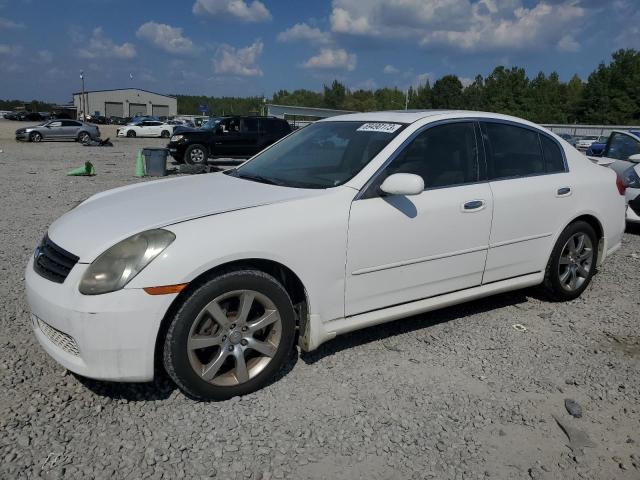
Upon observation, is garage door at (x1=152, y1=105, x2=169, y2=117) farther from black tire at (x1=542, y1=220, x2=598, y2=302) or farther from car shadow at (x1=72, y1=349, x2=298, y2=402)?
car shadow at (x1=72, y1=349, x2=298, y2=402)

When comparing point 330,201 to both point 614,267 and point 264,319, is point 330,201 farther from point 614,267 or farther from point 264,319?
point 614,267

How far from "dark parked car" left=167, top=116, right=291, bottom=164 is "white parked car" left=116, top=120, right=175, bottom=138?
1066 inches

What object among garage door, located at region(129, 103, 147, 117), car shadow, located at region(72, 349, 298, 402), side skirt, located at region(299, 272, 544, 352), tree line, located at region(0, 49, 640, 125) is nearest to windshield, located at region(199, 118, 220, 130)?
side skirt, located at region(299, 272, 544, 352)

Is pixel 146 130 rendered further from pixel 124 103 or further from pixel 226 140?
pixel 124 103

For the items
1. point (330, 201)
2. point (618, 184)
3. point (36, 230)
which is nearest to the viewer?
point (330, 201)

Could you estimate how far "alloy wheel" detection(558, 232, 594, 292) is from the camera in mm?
4512

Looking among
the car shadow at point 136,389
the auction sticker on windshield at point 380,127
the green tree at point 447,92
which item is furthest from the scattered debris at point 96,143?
the green tree at point 447,92

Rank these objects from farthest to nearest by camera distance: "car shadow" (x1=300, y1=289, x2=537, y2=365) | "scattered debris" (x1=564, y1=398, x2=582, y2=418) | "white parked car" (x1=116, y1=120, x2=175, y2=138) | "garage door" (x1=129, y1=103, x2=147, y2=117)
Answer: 1. "garage door" (x1=129, y1=103, x2=147, y2=117)
2. "white parked car" (x1=116, y1=120, x2=175, y2=138)
3. "car shadow" (x1=300, y1=289, x2=537, y2=365)
4. "scattered debris" (x1=564, y1=398, x2=582, y2=418)

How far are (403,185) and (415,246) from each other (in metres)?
0.46

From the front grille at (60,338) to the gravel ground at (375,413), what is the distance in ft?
1.19

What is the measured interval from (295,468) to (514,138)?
308 centimetres

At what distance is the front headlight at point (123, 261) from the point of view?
2.58m

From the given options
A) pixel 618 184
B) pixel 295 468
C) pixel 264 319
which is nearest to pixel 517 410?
pixel 295 468

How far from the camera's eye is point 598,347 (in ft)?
12.6
